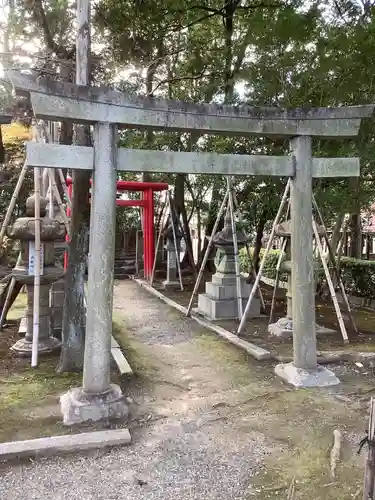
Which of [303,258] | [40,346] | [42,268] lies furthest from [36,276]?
[303,258]

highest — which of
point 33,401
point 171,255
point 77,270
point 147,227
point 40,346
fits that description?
point 147,227

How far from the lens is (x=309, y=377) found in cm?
539

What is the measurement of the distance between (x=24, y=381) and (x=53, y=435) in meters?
1.62

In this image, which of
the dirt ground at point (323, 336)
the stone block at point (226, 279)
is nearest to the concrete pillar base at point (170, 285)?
the dirt ground at point (323, 336)

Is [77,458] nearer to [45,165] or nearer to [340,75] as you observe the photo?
[45,165]

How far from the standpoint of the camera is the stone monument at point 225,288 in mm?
9656

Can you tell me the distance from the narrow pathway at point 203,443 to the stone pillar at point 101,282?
18.7 inches

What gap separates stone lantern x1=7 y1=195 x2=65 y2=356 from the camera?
6.42 meters

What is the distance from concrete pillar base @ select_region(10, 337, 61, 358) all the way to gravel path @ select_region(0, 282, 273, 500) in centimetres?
203

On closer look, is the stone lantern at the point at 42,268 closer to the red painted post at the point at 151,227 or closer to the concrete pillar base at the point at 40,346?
the concrete pillar base at the point at 40,346

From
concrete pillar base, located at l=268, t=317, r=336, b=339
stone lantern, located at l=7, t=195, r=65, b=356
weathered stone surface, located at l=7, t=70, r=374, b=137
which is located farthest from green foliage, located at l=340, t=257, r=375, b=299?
stone lantern, located at l=7, t=195, r=65, b=356

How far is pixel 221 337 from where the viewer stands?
8.04 m

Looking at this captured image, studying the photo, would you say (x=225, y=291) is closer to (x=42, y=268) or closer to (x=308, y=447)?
(x=42, y=268)

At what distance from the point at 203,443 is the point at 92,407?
1.19m
